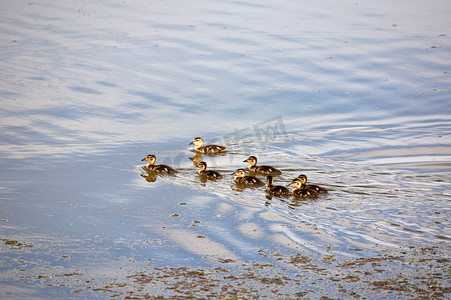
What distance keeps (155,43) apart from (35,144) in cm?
730

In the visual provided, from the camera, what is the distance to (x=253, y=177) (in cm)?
859

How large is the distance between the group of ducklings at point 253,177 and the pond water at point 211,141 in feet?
0.44

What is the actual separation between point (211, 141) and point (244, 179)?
2.08 m

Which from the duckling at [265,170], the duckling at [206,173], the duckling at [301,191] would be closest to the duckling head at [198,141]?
the duckling at [206,173]

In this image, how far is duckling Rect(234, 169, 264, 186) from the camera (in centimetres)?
845

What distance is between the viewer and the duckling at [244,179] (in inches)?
332

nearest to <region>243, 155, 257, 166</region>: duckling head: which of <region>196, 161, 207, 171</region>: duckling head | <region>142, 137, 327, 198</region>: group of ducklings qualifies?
<region>142, 137, 327, 198</region>: group of ducklings

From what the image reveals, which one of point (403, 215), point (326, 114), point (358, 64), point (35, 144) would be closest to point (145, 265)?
point (403, 215)

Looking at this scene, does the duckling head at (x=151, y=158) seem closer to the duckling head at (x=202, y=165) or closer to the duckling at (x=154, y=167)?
the duckling at (x=154, y=167)

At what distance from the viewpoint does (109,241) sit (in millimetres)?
6438

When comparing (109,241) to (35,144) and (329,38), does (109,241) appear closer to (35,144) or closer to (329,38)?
(35,144)

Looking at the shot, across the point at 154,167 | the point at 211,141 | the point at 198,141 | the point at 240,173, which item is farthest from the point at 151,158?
the point at 211,141

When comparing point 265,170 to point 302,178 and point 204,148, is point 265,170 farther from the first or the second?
point 204,148

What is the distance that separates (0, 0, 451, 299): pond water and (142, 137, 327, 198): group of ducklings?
14cm
